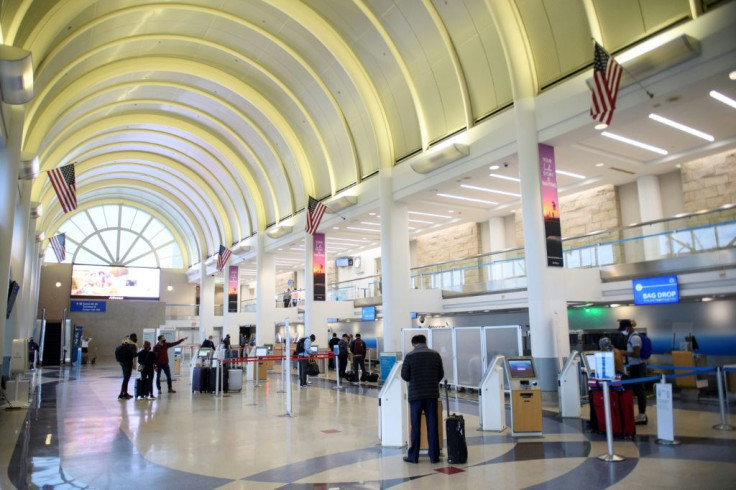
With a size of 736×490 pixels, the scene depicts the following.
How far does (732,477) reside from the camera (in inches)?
236

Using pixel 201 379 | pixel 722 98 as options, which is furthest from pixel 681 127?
pixel 201 379

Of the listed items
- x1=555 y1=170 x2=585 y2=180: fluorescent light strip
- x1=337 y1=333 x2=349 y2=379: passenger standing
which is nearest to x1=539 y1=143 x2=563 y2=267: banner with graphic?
x1=555 y1=170 x2=585 y2=180: fluorescent light strip

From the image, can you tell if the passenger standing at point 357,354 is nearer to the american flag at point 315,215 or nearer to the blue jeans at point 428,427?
the american flag at point 315,215

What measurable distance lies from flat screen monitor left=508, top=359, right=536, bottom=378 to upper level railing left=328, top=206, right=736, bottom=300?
710cm

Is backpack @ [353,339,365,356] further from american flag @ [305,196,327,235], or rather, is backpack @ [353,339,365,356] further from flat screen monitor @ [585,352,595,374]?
flat screen monitor @ [585,352,595,374]

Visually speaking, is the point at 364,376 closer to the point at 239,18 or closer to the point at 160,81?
the point at 239,18

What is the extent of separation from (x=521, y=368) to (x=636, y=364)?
7.72 ft

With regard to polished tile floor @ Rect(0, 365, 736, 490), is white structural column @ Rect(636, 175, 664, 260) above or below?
above

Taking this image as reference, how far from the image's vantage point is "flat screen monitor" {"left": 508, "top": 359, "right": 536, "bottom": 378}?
30.9 ft

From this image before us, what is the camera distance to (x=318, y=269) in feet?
85.0

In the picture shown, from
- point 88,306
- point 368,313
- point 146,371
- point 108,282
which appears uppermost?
point 108,282

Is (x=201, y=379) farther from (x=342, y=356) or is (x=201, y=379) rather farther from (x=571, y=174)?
(x=571, y=174)

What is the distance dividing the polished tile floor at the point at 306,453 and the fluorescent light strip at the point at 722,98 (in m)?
7.26

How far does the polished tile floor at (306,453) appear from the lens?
6270 millimetres
